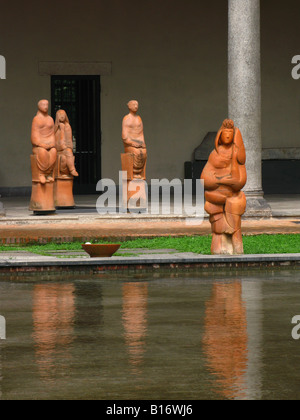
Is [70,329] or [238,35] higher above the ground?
[238,35]

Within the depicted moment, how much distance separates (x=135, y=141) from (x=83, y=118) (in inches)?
279

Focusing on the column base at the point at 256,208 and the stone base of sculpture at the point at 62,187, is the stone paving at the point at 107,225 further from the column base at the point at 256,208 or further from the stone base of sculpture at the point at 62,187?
the stone base of sculpture at the point at 62,187

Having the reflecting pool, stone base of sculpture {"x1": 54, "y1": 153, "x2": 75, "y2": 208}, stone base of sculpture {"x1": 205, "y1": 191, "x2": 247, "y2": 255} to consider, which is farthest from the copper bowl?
stone base of sculpture {"x1": 54, "y1": 153, "x2": 75, "y2": 208}

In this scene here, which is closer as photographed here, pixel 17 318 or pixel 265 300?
pixel 17 318

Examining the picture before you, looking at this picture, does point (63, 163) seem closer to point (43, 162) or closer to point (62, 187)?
point (62, 187)

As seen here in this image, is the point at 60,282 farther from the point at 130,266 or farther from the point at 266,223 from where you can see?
the point at 266,223

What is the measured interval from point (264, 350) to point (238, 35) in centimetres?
1142

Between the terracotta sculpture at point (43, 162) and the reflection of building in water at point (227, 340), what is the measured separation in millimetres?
7965

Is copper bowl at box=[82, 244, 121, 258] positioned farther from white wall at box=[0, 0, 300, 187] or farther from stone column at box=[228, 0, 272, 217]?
white wall at box=[0, 0, 300, 187]

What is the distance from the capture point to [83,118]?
Result: 26.0 meters

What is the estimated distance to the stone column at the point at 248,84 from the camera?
1844cm
